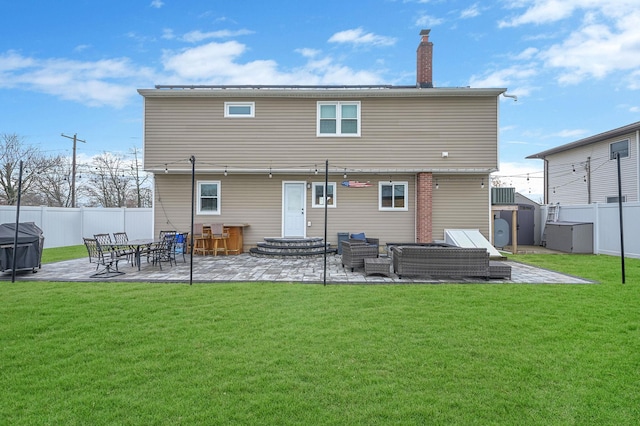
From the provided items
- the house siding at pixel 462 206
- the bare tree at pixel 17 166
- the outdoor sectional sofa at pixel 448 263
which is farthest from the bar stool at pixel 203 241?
the bare tree at pixel 17 166

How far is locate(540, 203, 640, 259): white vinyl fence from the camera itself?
38.5ft

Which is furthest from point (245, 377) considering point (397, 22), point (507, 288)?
point (397, 22)

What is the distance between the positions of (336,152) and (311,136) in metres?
1.12

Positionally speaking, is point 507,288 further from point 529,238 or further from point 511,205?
point 529,238

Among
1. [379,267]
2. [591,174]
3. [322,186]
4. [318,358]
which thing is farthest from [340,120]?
[591,174]

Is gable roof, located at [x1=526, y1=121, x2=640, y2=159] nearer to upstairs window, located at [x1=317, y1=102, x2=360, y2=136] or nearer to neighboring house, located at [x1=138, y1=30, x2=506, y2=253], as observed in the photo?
neighboring house, located at [x1=138, y1=30, x2=506, y2=253]

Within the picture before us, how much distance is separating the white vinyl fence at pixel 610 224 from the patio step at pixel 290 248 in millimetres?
10689

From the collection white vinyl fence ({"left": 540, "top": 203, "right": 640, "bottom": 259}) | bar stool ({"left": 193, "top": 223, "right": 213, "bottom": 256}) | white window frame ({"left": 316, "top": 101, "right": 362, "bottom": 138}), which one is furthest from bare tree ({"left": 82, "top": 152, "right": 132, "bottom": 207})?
white vinyl fence ({"left": 540, "top": 203, "right": 640, "bottom": 259})

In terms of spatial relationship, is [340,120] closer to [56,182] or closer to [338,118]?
[338,118]

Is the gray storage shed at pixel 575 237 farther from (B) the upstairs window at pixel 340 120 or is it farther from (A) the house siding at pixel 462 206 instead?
(B) the upstairs window at pixel 340 120

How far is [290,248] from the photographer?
11.8m

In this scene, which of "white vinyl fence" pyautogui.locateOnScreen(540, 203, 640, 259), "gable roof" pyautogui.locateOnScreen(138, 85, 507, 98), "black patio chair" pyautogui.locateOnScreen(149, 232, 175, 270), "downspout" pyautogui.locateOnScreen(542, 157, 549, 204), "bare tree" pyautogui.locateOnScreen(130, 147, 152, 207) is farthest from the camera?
"bare tree" pyautogui.locateOnScreen(130, 147, 152, 207)

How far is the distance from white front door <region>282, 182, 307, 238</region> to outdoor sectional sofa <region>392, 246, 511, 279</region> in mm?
5880

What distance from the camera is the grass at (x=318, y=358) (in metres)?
2.69
